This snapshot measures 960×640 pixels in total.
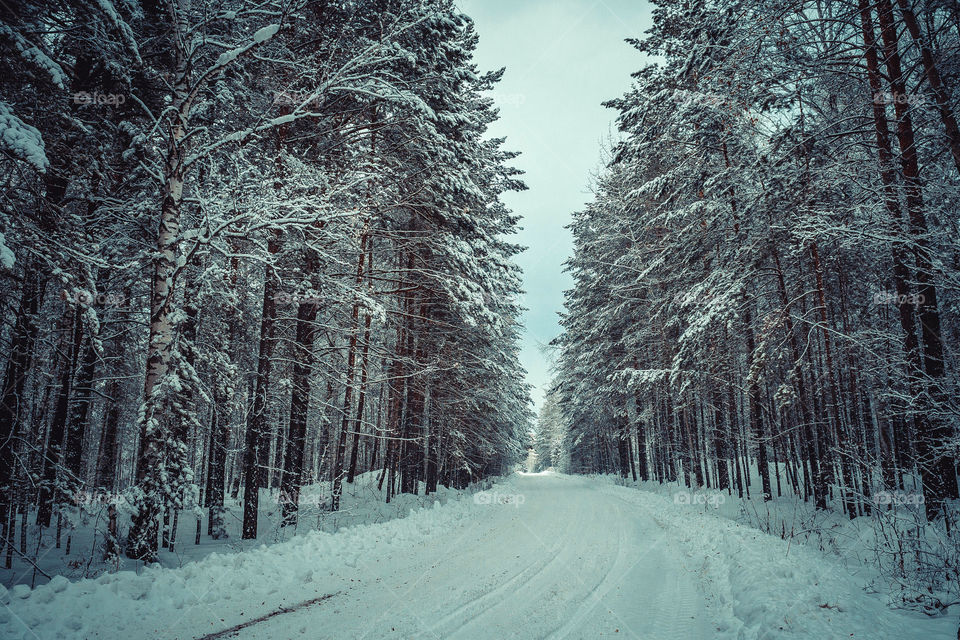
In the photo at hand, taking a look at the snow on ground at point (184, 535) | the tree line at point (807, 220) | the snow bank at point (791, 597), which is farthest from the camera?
the tree line at point (807, 220)

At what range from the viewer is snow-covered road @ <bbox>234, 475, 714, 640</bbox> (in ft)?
14.6

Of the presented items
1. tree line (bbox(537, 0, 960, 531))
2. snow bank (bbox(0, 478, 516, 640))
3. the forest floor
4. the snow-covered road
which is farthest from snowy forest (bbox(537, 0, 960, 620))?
snow bank (bbox(0, 478, 516, 640))

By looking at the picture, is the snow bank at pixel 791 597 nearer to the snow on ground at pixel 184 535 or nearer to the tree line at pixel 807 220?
the tree line at pixel 807 220

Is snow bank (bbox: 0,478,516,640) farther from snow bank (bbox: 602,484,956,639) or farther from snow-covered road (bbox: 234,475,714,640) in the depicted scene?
snow bank (bbox: 602,484,956,639)

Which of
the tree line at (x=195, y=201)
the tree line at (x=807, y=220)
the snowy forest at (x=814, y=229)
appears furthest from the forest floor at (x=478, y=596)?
the tree line at (x=807, y=220)

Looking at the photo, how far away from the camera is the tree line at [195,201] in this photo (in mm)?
5953

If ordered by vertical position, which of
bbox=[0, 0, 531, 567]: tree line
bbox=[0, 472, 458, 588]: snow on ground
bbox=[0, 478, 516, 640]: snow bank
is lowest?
bbox=[0, 472, 458, 588]: snow on ground

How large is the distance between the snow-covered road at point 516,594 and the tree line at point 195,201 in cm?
279

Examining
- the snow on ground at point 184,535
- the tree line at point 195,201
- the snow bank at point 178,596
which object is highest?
the tree line at point 195,201

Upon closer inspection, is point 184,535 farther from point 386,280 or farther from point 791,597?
point 791,597

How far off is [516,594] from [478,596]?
1.73ft

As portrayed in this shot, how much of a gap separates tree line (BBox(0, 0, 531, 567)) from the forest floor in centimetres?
142

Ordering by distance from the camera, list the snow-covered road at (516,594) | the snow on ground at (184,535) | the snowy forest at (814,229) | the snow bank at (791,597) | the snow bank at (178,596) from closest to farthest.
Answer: the snow bank at (791,597)
the snow bank at (178,596)
the snow-covered road at (516,594)
the snow on ground at (184,535)
the snowy forest at (814,229)

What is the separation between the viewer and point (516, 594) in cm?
550
